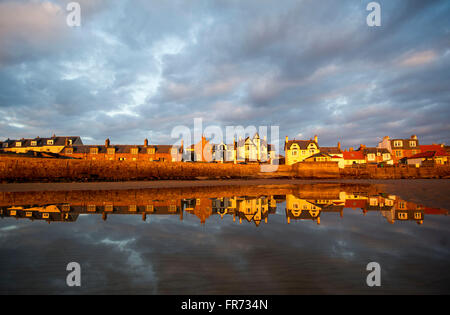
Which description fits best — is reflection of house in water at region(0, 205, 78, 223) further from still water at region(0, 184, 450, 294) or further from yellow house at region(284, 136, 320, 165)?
yellow house at region(284, 136, 320, 165)

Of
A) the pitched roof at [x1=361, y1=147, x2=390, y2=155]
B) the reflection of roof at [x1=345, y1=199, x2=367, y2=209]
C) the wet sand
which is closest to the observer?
the reflection of roof at [x1=345, y1=199, x2=367, y2=209]

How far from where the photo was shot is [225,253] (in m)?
4.65

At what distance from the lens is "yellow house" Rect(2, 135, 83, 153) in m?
75.1

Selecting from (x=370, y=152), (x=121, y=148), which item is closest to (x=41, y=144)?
(x=121, y=148)

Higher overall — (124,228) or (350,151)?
(350,151)

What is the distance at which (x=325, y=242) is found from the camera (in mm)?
5316

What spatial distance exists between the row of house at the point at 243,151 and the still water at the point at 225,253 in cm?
5733

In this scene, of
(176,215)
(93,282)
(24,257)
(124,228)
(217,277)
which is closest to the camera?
(93,282)

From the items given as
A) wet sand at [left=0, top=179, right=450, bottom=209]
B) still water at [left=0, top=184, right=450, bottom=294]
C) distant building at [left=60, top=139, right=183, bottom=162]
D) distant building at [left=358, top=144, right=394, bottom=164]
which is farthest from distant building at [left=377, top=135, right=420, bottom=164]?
still water at [left=0, top=184, right=450, bottom=294]

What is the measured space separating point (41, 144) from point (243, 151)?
7959cm

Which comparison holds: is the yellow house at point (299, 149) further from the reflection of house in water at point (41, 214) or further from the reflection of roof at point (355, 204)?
the reflection of house in water at point (41, 214)
